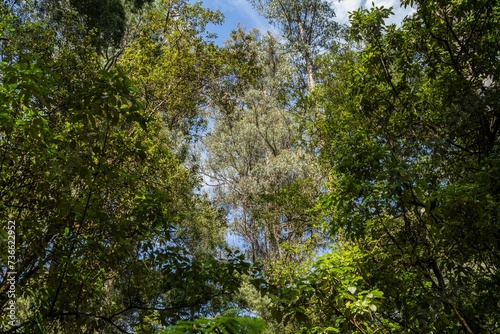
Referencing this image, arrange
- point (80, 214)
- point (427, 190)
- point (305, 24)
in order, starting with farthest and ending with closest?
1. point (305, 24)
2. point (427, 190)
3. point (80, 214)

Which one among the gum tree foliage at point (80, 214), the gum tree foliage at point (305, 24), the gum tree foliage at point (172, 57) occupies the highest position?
the gum tree foliage at point (305, 24)

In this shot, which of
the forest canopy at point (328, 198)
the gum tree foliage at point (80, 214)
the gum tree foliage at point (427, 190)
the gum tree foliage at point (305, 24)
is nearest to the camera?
the gum tree foliage at point (80, 214)

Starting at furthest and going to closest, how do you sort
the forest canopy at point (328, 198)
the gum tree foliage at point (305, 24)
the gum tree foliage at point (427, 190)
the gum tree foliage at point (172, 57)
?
the gum tree foliage at point (305, 24) < the gum tree foliage at point (172, 57) < the gum tree foliage at point (427, 190) < the forest canopy at point (328, 198)

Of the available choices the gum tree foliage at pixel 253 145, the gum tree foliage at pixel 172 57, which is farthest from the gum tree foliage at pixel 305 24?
the gum tree foliage at pixel 172 57

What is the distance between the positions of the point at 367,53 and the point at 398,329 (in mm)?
2816

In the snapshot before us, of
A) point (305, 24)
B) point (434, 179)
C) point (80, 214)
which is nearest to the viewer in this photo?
point (80, 214)

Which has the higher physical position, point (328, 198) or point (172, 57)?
point (172, 57)

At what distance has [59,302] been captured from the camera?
339 cm

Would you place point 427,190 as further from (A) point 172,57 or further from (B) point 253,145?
(B) point 253,145

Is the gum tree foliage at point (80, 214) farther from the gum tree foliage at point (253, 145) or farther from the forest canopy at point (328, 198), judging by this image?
→ the gum tree foliage at point (253, 145)

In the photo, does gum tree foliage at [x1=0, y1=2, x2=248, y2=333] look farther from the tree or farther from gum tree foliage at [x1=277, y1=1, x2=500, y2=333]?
the tree

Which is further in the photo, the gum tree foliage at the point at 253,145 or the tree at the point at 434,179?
the gum tree foliage at the point at 253,145

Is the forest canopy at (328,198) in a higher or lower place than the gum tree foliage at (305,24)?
lower

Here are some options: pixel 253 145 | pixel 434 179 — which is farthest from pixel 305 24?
pixel 434 179
